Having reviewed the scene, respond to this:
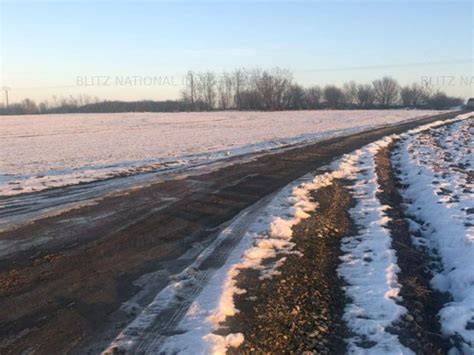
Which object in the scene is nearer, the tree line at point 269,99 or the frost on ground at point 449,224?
the frost on ground at point 449,224

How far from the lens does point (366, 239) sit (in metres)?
7.60

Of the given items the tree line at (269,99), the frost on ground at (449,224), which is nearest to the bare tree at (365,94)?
the tree line at (269,99)

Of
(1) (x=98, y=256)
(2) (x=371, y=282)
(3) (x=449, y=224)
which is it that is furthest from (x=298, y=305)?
(3) (x=449, y=224)

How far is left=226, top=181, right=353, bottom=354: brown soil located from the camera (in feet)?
14.3

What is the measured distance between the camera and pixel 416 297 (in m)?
5.47

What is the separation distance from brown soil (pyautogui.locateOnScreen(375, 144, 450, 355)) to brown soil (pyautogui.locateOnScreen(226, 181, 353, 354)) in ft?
2.10

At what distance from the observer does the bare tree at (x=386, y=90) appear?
142625mm

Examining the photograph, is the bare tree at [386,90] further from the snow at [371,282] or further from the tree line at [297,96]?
the snow at [371,282]

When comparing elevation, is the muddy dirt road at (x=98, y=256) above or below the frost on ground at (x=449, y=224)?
above

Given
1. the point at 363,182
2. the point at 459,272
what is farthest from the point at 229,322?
the point at 363,182

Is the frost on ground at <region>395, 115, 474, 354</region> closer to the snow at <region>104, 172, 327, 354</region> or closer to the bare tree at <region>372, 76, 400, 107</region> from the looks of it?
the snow at <region>104, 172, 327, 354</region>

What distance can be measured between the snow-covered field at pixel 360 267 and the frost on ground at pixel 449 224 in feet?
0.04

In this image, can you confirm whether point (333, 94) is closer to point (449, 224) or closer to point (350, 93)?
point (350, 93)

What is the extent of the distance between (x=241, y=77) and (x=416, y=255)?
128 m
